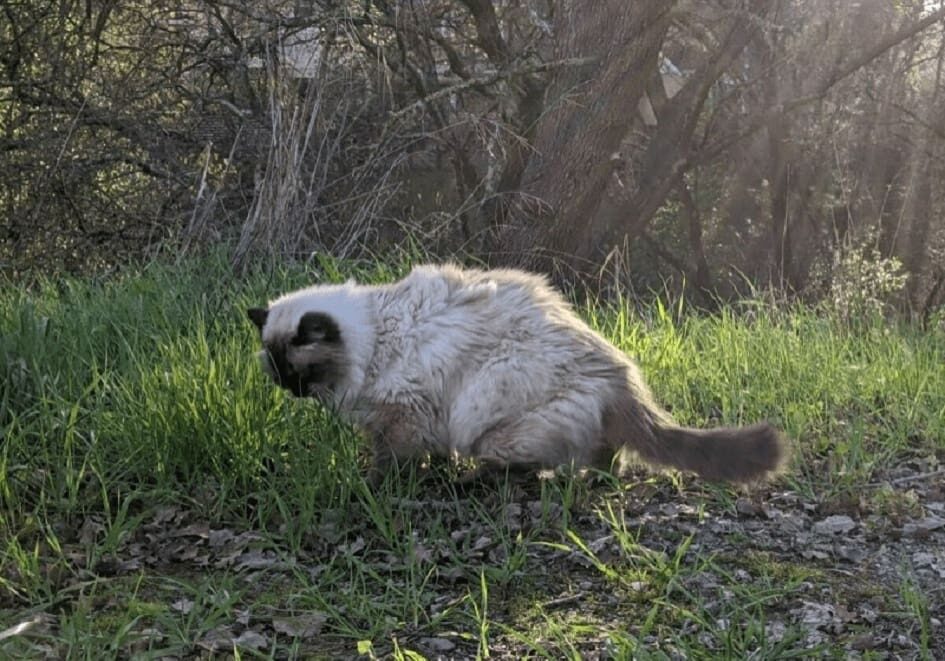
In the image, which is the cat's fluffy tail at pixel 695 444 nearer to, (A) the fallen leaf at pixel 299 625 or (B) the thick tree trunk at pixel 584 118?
(A) the fallen leaf at pixel 299 625

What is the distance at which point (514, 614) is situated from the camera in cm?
337

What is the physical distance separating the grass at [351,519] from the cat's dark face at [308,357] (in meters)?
0.11

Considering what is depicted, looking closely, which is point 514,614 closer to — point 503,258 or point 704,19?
point 503,258

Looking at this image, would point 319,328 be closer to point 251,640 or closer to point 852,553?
point 251,640

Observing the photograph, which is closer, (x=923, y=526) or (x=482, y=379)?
(x=923, y=526)

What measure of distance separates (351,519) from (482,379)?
0.78 m

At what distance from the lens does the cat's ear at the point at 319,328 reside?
15.0ft

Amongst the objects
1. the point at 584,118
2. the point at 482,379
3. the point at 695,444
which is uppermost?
the point at 584,118

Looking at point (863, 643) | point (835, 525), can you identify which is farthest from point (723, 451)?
point (863, 643)

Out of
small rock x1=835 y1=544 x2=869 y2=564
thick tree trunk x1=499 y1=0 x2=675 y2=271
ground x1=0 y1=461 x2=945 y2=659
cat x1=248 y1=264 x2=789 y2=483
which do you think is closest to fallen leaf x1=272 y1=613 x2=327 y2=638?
Answer: ground x1=0 y1=461 x2=945 y2=659

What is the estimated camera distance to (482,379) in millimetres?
4371

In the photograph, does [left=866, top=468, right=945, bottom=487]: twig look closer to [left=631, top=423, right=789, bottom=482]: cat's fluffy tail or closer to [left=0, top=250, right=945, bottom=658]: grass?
[left=0, top=250, right=945, bottom=658]: grass

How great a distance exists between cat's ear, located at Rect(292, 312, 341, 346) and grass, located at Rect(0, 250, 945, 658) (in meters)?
0.34

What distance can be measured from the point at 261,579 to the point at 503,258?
5176 millimetres
